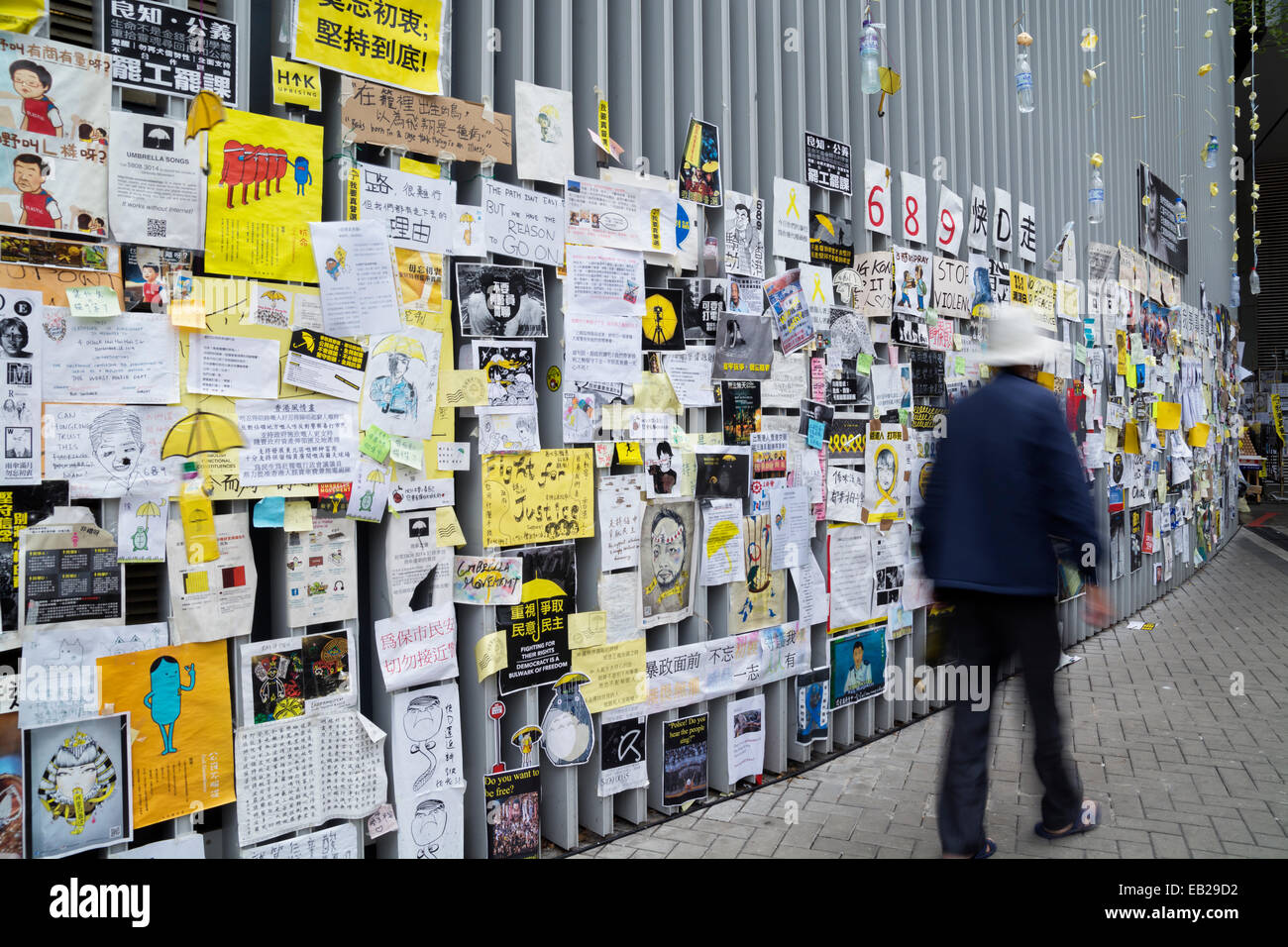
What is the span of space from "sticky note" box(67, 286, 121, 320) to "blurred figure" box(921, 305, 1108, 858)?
9.57 feet

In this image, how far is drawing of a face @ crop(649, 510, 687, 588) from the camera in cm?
423

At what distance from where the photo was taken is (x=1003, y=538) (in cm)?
356

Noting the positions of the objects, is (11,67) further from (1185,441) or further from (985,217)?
(1185,441)

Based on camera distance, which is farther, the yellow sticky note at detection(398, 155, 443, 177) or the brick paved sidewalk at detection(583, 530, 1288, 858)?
the brick paved sidewalk at detection(583, 530, 1288, 858)

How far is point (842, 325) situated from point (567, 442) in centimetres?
208

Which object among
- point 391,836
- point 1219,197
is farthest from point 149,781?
point 1219,197

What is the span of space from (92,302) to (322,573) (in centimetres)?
108

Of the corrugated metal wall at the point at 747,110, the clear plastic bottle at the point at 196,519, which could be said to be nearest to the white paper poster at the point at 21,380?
the corrugated metal wall at the point at 747,110

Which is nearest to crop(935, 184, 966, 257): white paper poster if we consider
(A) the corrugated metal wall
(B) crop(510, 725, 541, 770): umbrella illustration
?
(A) the corrugated metal wall

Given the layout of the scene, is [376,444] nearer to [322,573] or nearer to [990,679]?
[322,573]

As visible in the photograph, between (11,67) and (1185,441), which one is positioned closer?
(11,67)

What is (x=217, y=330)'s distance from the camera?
9.77 feet

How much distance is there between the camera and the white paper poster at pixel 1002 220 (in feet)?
22.3

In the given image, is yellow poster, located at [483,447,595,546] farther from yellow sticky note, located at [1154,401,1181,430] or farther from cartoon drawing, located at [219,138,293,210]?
yellow sticky note, located at [1154,401,1181,430]
